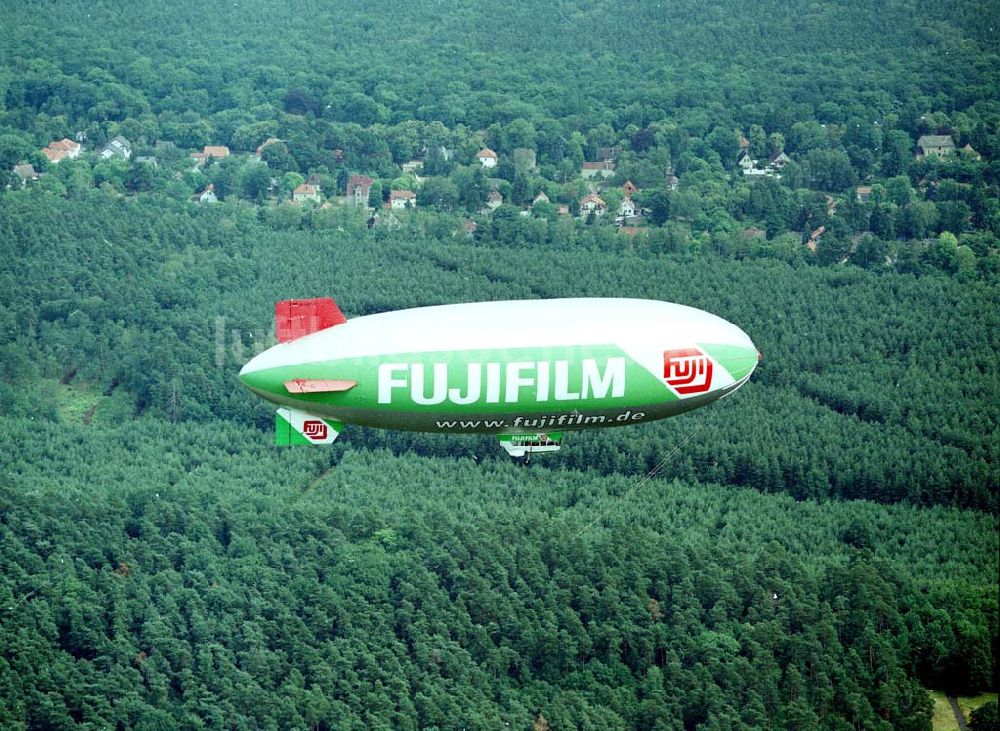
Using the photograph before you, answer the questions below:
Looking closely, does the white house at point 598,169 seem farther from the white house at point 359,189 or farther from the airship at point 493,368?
the airship at point 493,368

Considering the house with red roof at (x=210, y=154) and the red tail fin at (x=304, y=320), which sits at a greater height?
the house with red roof at (x=210, y=154)

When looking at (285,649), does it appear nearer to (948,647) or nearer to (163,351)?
(948,647)

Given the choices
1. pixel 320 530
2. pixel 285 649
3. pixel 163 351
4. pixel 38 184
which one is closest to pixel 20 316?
pixel 163 351

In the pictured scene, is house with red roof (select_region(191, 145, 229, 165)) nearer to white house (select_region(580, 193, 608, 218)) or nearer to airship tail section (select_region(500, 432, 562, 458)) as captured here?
white house (select_region(580, 193, 608, 218))

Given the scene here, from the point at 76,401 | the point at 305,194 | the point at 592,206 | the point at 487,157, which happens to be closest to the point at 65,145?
the point at 305,194

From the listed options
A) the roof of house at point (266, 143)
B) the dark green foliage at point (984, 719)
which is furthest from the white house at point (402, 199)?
the dark green foliage at point (984, 719)

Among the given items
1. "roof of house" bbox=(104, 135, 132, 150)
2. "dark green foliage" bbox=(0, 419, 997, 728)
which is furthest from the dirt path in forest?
"roof of house" bbox=(104, 135, 132, 150)
